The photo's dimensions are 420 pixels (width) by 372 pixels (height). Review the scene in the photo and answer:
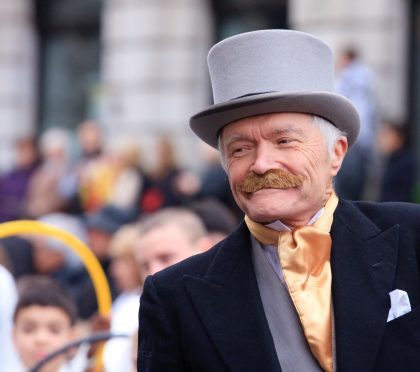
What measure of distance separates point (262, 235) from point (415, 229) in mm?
466

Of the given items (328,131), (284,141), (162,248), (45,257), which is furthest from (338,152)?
(45,257)

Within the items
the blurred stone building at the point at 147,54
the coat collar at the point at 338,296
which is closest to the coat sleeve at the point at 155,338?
the coat collar at the point at 338,296

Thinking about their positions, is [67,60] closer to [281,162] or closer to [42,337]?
[42,337]

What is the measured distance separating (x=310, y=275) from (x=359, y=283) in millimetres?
140

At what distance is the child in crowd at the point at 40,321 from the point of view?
5242 millimetres

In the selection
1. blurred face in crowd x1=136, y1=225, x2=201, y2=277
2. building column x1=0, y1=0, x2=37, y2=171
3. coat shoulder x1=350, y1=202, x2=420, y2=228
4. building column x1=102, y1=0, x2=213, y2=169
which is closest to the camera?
coat shoulder x1=350, y1=202, x2=420, y2=228

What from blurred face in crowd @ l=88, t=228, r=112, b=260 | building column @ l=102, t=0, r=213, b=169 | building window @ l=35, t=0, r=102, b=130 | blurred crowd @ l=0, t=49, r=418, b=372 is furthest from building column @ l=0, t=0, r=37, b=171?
blurred face in crowd @ l=88, t=228, r=112, b=260

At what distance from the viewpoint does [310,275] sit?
314cm

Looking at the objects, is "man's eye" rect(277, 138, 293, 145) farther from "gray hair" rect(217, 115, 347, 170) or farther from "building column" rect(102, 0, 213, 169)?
"building column" rect(102, 0, 213, 169)

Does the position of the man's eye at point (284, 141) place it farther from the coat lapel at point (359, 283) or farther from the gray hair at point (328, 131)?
the coat lapel at point (359, 283)

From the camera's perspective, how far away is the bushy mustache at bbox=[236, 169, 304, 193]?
3.08 meters

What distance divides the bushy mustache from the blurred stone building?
28.4 ft

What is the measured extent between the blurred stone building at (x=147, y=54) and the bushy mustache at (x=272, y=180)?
867cm

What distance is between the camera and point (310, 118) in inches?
125
